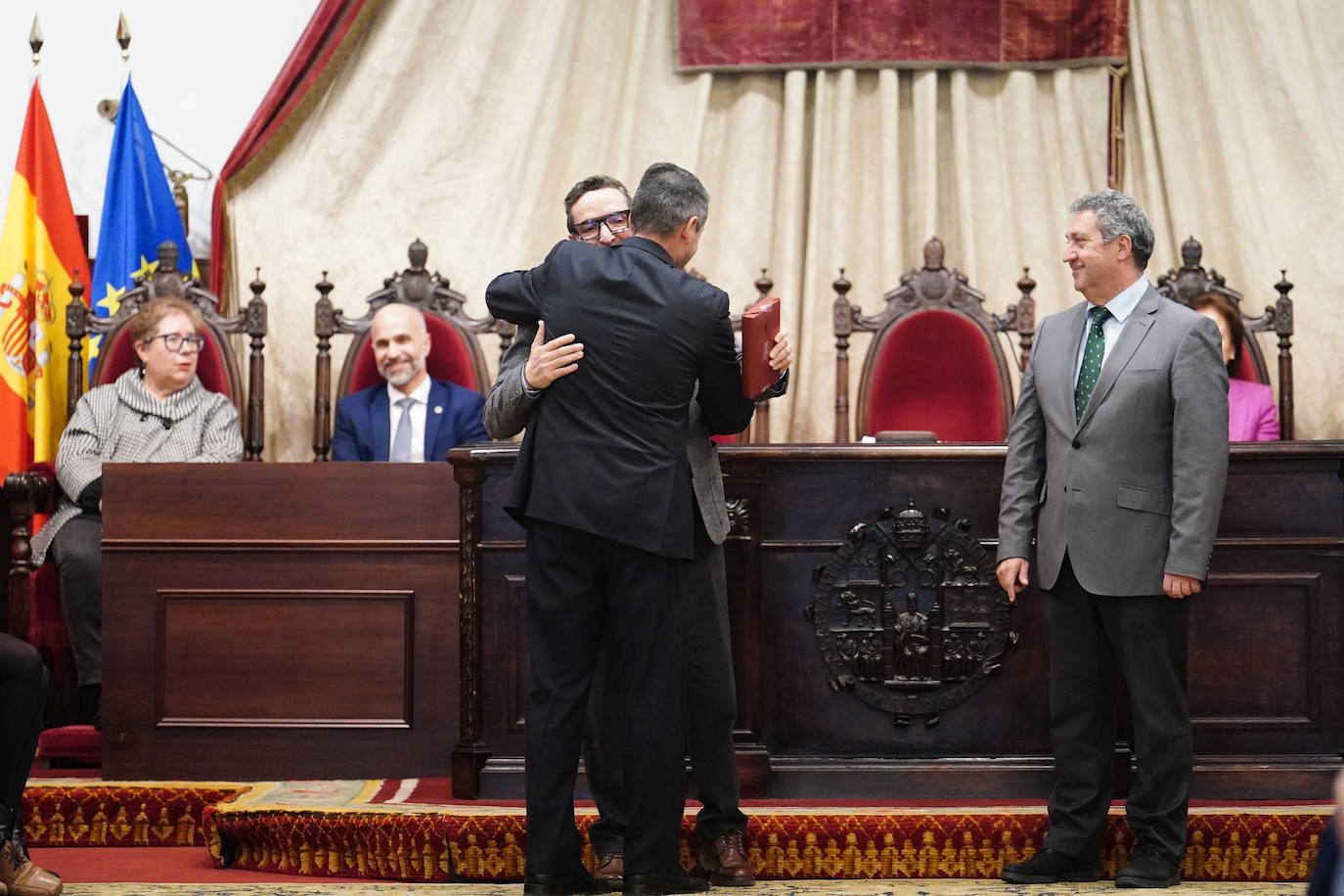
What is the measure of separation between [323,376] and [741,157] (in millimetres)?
1723

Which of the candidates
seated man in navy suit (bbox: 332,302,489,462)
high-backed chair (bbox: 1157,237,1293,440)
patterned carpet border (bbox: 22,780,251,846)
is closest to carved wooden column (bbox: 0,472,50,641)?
patterned carpet border (bbox: 22,780,251,846)

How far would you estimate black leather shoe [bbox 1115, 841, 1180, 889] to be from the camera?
→ 2.71 meters

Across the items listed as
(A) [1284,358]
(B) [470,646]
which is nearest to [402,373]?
(B) [470,646]

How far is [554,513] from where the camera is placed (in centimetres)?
247

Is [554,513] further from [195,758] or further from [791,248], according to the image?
[791,248]

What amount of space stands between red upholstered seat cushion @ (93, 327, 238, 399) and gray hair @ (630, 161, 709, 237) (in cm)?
240

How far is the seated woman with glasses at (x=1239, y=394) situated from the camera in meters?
4.25

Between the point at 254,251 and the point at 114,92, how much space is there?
87 cm

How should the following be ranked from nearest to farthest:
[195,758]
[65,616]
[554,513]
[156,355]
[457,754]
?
[554,513] → [457,754] → [195,758] → [65,616] → [156,355]

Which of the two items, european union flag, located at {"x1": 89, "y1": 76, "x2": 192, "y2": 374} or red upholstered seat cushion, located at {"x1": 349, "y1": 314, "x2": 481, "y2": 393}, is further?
european union flag, located at {"x1": 89, "y1": 76, "x2": 192, "y2": 374}

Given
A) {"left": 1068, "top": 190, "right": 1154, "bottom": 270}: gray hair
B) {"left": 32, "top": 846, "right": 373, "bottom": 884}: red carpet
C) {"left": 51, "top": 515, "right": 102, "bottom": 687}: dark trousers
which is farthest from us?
{"left": 51, "top": 515, "right": 102, "bottom": 687}: dark trousers

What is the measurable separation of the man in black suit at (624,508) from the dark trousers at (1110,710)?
79cm

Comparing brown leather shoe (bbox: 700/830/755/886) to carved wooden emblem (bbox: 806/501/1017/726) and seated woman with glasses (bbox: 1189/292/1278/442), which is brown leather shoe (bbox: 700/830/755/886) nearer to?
carved wooden emblem (bbox: 806/501/1017/726)

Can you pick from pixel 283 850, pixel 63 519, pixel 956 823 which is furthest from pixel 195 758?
pixel 956 823
